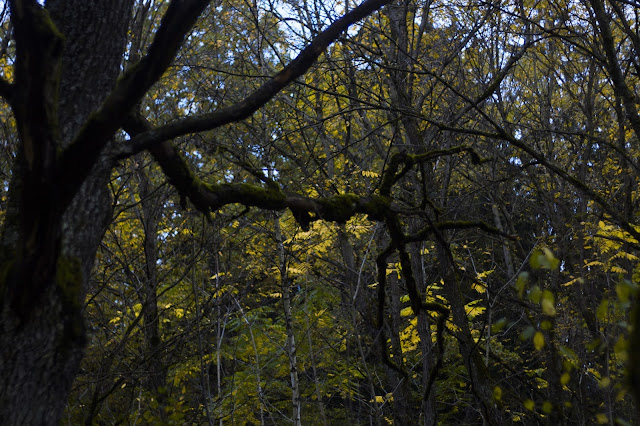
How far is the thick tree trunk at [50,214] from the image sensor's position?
167cm

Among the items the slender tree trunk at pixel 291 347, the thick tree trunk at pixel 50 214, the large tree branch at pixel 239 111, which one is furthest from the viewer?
the slender tree trunk at pixel 291 347

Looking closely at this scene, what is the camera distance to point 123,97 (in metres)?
1.78

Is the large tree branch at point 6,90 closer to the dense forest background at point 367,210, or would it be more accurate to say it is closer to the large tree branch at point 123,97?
the large tree branch at point 123,97

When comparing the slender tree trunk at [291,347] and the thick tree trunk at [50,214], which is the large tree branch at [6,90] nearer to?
the thick tree trunk at [50,214]

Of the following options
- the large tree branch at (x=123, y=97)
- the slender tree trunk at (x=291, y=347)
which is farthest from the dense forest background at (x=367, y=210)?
the large tree branch at (x=123, y=97)

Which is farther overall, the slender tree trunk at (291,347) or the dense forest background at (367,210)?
the slender tree trunk at (291,347)

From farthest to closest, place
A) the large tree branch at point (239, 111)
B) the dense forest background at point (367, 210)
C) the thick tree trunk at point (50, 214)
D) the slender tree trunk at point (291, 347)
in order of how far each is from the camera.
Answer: the slender tree trunk at point (291, 347) < the dense forest background at point (367, 210) < the large tree branch at point (239, 111) < the thick tree trunk at point (50, 214)

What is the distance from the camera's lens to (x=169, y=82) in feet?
25.8

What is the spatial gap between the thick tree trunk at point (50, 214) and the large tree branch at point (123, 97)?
58 mm

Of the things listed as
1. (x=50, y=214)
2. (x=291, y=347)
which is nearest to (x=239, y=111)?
(x=50, y=214)

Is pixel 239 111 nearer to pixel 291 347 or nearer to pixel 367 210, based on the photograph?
pixel 367 210

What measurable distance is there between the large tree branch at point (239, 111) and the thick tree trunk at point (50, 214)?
321mm

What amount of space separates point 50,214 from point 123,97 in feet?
1.64

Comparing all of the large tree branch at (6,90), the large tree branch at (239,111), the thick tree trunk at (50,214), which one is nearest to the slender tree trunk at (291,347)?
the thick tree trunk at (50,214)
